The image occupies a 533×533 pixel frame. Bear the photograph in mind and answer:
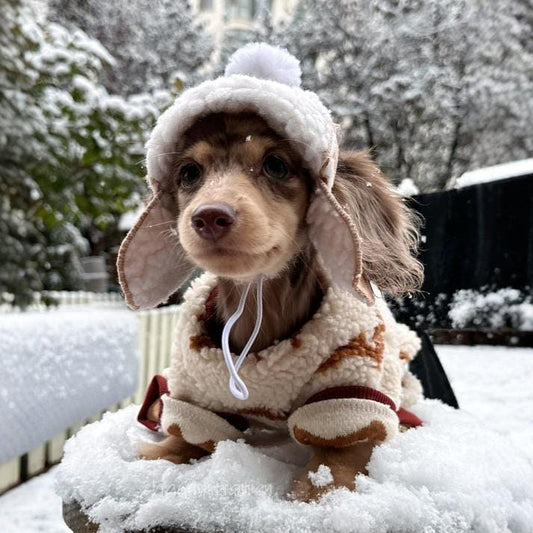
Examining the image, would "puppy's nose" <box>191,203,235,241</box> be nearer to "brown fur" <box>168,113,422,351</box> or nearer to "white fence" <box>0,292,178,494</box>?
"brown fur" <box>168,113,422,351</box>

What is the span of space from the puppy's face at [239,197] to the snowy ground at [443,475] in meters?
0.22

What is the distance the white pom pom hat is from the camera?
26.8 inches

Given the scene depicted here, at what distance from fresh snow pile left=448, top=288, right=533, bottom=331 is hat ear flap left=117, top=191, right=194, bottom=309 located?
0.42 meters

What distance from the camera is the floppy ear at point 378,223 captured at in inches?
28.4

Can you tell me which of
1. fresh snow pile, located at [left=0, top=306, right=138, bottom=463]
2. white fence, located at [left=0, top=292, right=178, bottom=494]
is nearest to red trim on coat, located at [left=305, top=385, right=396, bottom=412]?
fresh snow pile, located at [left=0, top=306, right=138, bottom=463]

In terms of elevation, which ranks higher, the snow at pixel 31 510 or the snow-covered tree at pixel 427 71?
the snow-covered tree at pixel 427 71

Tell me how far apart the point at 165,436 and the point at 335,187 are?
43cm

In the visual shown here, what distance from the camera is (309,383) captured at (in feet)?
2.30

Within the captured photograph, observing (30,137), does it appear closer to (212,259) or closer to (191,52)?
(212,259)

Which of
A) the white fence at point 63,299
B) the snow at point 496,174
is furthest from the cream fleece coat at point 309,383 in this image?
the white fence at point 63,299

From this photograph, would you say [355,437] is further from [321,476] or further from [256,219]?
[256,219]

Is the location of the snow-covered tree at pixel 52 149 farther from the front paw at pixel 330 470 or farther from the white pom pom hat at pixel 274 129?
the front paw at pixel 330 470

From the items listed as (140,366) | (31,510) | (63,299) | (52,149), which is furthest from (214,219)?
(63,299)

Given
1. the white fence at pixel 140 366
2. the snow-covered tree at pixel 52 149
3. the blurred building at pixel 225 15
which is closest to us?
the white fence at pixel 140 366
